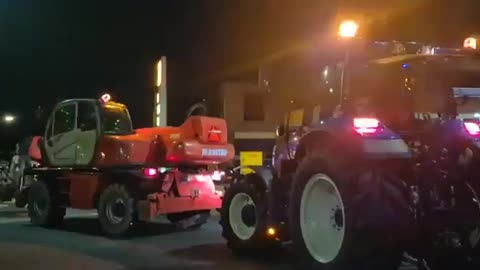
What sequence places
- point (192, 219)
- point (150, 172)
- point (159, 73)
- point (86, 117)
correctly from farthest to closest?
point (159, 73) < point (86, 117) < point (192, 219) < point (150, 172)

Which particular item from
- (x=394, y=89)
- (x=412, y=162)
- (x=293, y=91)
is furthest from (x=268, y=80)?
(x=412, y=162)

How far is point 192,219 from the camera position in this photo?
46.0ft

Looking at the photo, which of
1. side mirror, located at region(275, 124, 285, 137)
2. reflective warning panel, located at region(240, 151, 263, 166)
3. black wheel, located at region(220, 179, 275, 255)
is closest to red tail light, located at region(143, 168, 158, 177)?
reflective warning panel, located at region(240, 151, 263, 166)

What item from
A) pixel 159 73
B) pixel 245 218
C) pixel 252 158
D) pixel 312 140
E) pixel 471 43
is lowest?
pixel 245 218

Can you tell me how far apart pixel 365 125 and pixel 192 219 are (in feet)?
23.6

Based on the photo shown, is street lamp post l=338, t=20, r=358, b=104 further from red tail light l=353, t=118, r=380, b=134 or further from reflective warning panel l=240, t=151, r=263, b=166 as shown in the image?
reflective warning panel l=240, t=151, r=263, b=166

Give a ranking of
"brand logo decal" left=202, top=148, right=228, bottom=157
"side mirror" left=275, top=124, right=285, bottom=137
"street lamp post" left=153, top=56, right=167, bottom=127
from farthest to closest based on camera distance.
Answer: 1. "street lamp post" left=153, top=56, right=167, bottom=127
2. "brand logo decal" left=202, top=148, right=228, bottom=157
3. "side mirror" left=275, top=124, right=285, bottom=137

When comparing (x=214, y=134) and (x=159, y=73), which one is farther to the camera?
(x=159, y=73)

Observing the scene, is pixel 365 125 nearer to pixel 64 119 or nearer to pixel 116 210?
pixel 116 210

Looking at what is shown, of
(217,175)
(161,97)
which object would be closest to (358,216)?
(217,175)

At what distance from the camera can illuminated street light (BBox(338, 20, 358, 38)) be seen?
871cm

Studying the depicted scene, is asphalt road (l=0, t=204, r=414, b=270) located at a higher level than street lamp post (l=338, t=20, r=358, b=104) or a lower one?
lower

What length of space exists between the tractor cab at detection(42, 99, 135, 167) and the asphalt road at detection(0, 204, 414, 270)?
4.92 feet

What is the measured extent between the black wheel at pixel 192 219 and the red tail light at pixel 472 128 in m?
7.24
